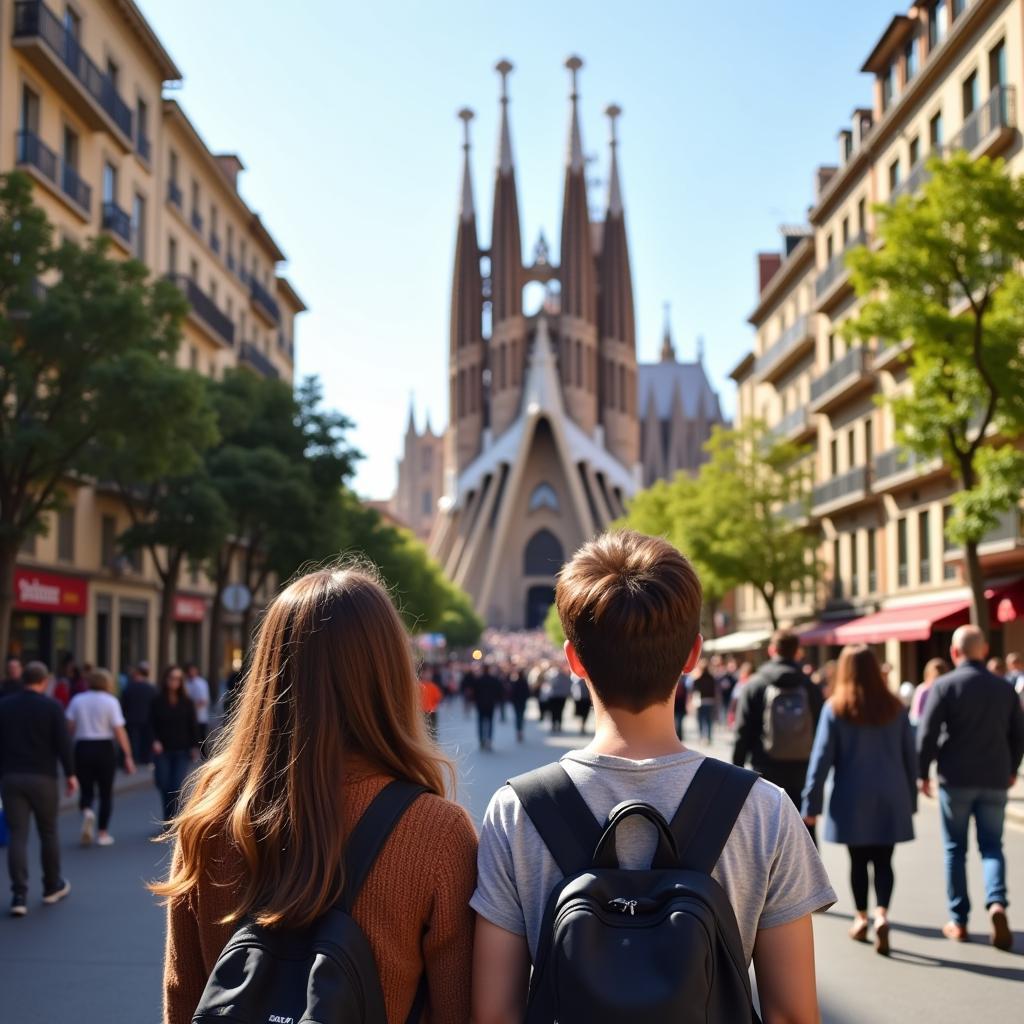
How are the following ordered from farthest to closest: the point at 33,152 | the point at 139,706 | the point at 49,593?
the point at 49,593
the point at 33,152
the point at 139,706

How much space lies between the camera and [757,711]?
9.34m

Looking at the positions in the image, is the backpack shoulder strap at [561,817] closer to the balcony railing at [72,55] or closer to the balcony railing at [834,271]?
the balcony railing at [72,55]

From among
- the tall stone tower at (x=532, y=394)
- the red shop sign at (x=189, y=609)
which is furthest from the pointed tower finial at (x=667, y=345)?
the red shop sign at (x=189, y=609)

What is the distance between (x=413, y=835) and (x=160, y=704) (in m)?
11.3

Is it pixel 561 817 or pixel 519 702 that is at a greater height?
pixel 561 817

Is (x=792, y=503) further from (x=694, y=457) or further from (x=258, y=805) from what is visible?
(x=694, y=457)

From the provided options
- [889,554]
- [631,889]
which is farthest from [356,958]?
[889,554]

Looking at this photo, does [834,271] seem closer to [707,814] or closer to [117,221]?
[117,221]

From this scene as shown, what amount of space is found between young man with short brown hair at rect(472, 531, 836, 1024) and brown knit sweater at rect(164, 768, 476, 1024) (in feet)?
0.13

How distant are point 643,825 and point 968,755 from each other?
613cm

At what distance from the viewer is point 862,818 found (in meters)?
7.61

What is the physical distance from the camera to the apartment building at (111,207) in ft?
87.6

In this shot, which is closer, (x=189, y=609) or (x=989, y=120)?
(x=989, y=120)

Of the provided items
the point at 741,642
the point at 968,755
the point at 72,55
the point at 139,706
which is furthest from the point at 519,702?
the point at 968,755
